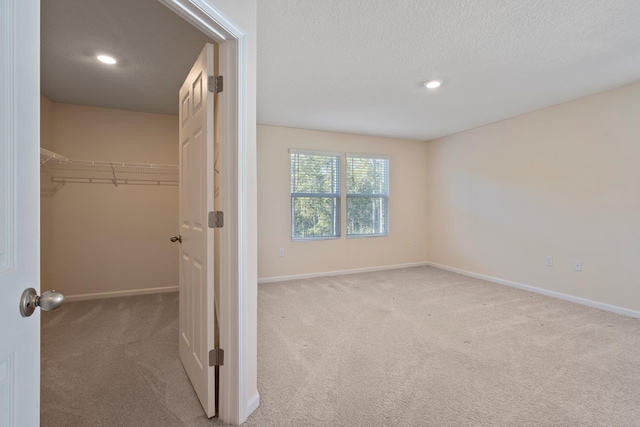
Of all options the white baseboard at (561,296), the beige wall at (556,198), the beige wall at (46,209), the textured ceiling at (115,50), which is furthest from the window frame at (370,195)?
the beige wall at (46,209)

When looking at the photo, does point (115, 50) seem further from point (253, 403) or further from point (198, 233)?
point (253, 403)

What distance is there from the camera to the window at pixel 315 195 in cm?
449

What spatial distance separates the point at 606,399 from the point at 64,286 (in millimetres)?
4997

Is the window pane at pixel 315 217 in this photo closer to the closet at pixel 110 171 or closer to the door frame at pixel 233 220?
the closet at pixel 110 171

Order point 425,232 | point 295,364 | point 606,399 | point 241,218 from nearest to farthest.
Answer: point 241,218, point 606,399, point 295,364, point 425,232

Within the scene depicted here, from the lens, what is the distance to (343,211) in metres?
4.76

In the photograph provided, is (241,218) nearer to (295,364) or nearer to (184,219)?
(184,219)

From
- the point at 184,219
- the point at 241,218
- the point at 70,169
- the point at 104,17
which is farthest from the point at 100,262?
the point at 241,218

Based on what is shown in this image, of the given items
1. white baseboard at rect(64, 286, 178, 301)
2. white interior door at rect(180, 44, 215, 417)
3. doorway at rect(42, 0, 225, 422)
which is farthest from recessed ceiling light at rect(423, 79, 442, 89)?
white baseboard at rect(64, 286, 178, 301)

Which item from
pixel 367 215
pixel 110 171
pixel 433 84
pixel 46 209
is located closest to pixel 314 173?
pixel 367 215

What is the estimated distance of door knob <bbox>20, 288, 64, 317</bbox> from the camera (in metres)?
0.60

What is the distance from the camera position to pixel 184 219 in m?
1.98

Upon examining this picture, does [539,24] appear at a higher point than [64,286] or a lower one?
higher

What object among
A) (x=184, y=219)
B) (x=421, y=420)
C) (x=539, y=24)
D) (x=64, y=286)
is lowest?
(x=421, y=420)
